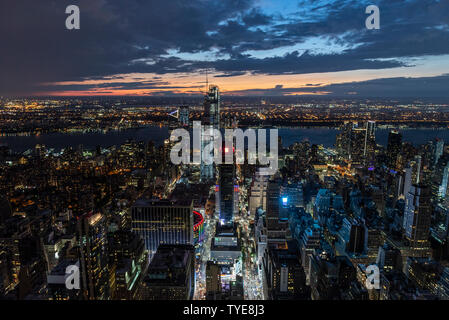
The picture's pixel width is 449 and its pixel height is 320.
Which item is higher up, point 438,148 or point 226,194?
point 438,148

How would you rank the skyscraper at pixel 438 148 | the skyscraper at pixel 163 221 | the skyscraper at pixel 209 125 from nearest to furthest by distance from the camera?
the skyscraper at pixel 163 221, the skyscraper at pixel 438 148, the skyscraper at pixel 209 125

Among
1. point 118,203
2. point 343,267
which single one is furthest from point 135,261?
point 343,267

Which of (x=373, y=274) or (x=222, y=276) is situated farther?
(x=222, y=276)

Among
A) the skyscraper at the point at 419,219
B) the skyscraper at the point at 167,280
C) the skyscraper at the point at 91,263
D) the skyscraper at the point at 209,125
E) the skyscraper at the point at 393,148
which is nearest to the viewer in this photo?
the skyscraper at the point at 167,280

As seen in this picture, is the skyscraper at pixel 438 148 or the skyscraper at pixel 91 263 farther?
the skyscraper at pixel 438 148

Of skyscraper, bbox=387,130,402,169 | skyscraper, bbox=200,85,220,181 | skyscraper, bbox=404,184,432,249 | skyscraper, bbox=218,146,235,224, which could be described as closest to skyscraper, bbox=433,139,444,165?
skyscraper, bbox=387,130,402,169

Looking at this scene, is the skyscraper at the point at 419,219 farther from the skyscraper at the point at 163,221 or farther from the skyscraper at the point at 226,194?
the skyscraper at the point at 163,221

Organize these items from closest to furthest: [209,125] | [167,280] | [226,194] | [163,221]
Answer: [167,280] < [163,221] < [226,194] < [209,125]

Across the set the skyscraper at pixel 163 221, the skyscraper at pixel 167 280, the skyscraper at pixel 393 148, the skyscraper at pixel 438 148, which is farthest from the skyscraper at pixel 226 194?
the skyscraper at pixel 393 148

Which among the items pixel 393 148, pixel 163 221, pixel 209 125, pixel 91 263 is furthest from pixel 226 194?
pixel 393 148

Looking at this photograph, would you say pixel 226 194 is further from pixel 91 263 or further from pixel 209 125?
pixel 91 263
